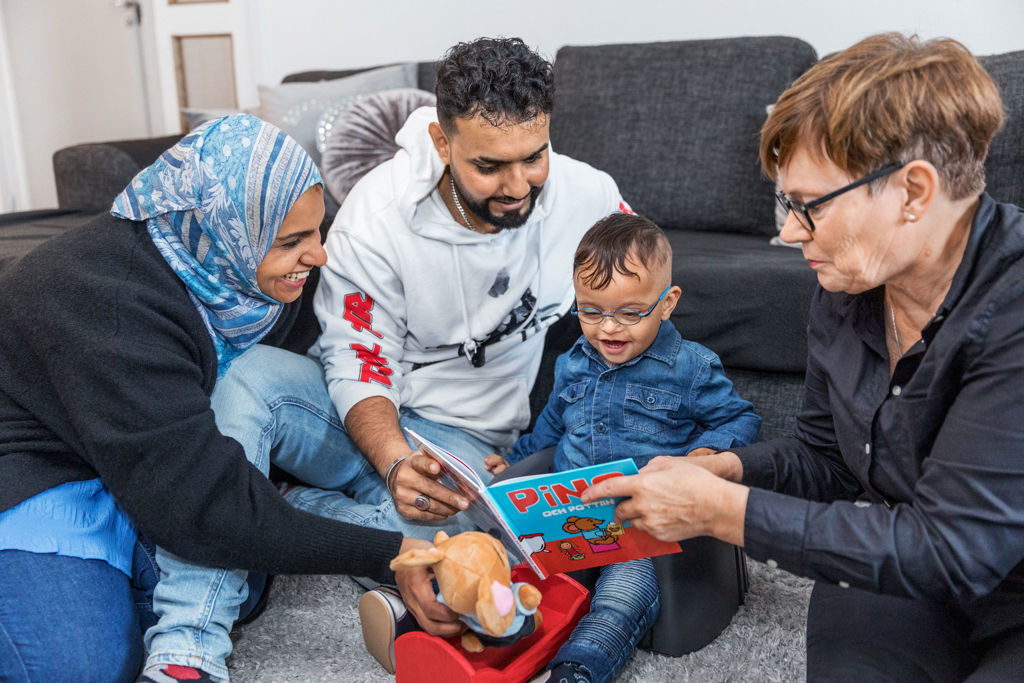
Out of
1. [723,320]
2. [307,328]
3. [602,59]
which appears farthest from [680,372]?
[602,59]

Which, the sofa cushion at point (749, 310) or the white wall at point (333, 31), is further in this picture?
the white wall at point (333, 31)

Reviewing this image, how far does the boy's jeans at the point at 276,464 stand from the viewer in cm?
130

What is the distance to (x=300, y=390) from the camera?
1571 mm

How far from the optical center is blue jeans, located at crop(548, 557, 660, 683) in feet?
4.08

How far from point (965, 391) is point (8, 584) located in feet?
4.15

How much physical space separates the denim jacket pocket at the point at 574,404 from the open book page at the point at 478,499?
26 centimetres

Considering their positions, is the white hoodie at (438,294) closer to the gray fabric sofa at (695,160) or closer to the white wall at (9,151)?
the gray fabric sofa at (695,160)

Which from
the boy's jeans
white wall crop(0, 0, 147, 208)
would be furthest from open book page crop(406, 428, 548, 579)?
white wall crop(0, 0, 147, 208)

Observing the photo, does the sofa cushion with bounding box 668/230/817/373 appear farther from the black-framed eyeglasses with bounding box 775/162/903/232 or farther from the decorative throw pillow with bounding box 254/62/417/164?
the decorative throw pillow with bounding box 254/62/417/164

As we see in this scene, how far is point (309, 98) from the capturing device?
2.96 meters

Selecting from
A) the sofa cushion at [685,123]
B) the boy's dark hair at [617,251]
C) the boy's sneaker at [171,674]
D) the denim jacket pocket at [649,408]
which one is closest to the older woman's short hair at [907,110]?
the boy's dark hair at [617,251]

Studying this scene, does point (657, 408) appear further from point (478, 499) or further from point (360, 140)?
point (360, 140)

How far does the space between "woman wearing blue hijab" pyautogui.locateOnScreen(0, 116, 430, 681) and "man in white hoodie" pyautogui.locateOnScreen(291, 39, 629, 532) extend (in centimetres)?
27

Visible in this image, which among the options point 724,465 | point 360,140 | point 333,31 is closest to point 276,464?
point 724,465
